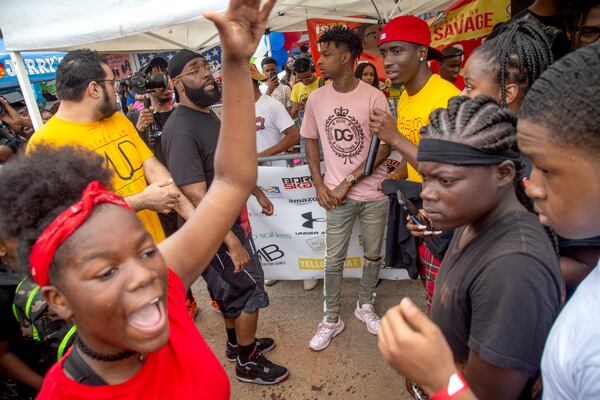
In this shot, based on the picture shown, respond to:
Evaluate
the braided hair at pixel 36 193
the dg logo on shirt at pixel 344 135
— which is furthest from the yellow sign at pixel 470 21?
the braided hair at pixel 36 193

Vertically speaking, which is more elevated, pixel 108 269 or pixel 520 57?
pixel 520 57

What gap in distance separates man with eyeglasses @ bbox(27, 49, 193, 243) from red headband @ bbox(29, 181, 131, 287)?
1.44m

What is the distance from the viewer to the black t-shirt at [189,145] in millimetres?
2693

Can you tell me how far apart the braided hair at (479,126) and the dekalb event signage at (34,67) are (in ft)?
33.4

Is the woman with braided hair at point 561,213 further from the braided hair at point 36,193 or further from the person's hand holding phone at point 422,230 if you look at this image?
the person's hand holding phone at point 422,230

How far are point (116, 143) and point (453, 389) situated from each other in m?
2.50

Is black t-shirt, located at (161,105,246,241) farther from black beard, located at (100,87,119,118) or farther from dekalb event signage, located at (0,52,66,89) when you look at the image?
dekalb event signage, located at (0,52,66,89)

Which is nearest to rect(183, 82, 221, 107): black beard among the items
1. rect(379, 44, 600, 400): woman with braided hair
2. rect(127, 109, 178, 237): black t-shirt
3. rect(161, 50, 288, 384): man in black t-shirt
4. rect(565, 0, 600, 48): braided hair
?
rect(161, 50, 288, 384): man in black t-shirt

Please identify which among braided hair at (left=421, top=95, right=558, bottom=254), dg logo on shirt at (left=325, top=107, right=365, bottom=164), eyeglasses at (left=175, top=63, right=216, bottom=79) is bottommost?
dg logo on shirt at (left=325, top=107, right=365, bottom=164)

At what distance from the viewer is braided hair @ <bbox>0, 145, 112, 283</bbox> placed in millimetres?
986

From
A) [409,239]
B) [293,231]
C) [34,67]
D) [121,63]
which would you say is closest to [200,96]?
[293,231]

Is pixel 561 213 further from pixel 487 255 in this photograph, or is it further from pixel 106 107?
pixel 106 107

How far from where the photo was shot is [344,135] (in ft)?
10.7

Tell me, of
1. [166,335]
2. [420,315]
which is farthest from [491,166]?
[166,335]
